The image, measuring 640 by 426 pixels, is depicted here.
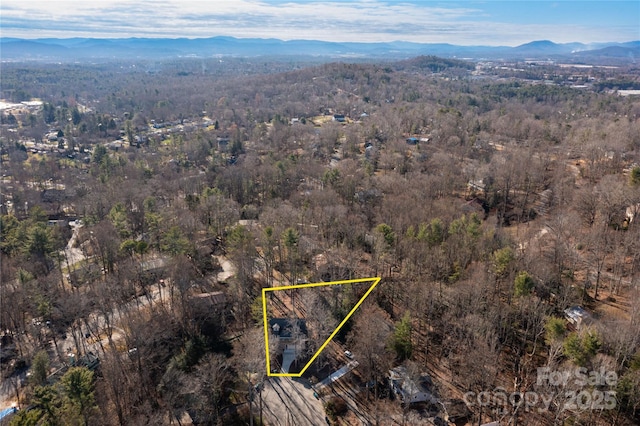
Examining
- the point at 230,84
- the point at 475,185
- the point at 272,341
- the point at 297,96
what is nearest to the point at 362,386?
the point at 272,341

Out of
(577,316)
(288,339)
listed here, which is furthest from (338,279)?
(577,316)

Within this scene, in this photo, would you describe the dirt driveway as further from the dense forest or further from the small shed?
the small shed

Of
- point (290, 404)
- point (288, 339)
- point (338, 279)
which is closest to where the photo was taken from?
point (290, 404)

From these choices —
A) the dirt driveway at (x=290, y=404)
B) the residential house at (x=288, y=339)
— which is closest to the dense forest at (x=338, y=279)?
the dirt driveway at (x=290, y=404)

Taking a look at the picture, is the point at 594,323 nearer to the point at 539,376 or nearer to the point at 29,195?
the point at 539,376

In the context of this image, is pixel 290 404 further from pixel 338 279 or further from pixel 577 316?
pixel 577 316

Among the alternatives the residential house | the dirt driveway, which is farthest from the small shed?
the residential house
